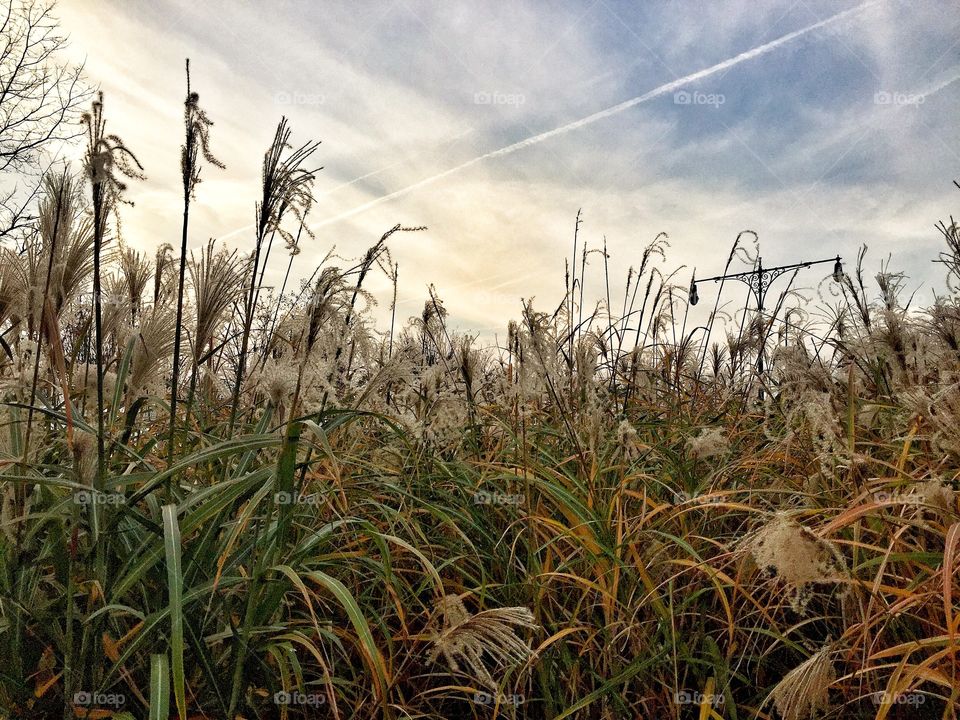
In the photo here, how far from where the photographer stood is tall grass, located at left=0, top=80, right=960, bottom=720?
1.77m

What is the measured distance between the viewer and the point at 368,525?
2.10 m

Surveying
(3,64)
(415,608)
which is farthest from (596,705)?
(3,64)

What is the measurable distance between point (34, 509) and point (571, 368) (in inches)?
90.0
